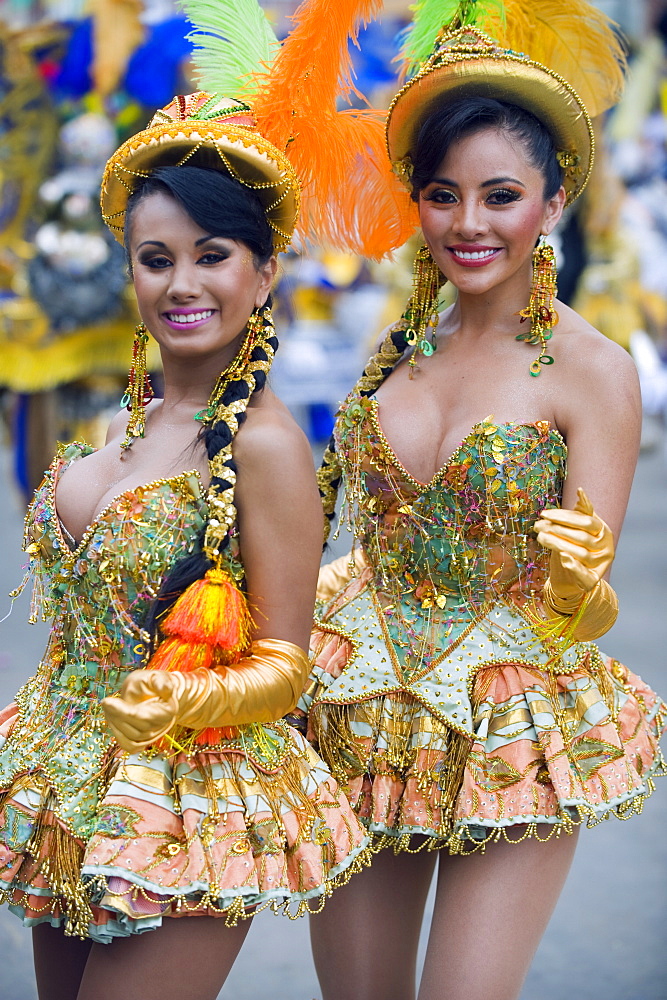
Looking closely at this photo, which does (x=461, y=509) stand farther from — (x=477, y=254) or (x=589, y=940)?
(x=589, y=940)

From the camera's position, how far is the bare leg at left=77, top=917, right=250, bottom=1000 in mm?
1994

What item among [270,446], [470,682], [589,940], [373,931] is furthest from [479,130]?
[589,940]

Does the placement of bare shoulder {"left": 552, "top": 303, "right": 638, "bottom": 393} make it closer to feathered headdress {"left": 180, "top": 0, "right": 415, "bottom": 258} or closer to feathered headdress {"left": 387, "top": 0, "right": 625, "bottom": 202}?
Result: feathered headdress {"left": 387, "top": 0, "right": 625, "bottom": 202}

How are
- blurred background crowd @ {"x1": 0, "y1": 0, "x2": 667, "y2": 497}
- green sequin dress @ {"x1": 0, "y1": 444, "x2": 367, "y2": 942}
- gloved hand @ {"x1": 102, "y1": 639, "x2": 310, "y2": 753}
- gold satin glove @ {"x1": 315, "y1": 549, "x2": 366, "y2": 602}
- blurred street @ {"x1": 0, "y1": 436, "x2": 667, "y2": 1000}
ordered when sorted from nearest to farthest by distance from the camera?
gloved hand @ {"x1": 102, "y1": 639, "x2": 310, "y2": 753}, green sequin dress @ {"x1": 0, "y1": 444, "x2": 367, "y2": 942}, gold satin glove @ {"x1": 315, "y1": 549, "x2": 366, "y2": 602}, blurred street @ {"x1": 0, "y1": 436, "x2": 667, "y2": 1000}, blurred background crowd @ {"x1": 0, "y1": 0, "x2": 667, "y2": 497}

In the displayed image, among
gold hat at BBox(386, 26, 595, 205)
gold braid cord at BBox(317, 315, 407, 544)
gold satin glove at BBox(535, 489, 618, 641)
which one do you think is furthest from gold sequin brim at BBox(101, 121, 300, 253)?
gold satin glove at BBox(535, 489, 618, 641)

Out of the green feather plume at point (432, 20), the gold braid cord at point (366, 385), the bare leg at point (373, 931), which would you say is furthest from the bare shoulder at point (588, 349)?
the bare leg at point (373, 931)

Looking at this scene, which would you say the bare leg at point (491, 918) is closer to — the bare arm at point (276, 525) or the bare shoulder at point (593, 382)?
the bare arm at point (276, 525)

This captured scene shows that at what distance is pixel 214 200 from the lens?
2.14m

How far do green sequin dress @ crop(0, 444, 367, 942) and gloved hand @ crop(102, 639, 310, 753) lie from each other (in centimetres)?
14

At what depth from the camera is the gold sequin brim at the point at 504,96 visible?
7.83 ft

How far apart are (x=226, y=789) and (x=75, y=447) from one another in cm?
79

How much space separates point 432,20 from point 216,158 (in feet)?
2.65

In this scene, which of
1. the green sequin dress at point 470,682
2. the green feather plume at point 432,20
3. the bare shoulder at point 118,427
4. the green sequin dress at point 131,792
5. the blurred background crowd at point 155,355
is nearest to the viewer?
the green sequin dress at point 131,792

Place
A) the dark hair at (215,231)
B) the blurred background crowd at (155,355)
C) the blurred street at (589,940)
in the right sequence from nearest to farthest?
1. the dark hair at (215,231)
2. the blurred street at (589,940)
3. the blurred background crowd at (155,355)
